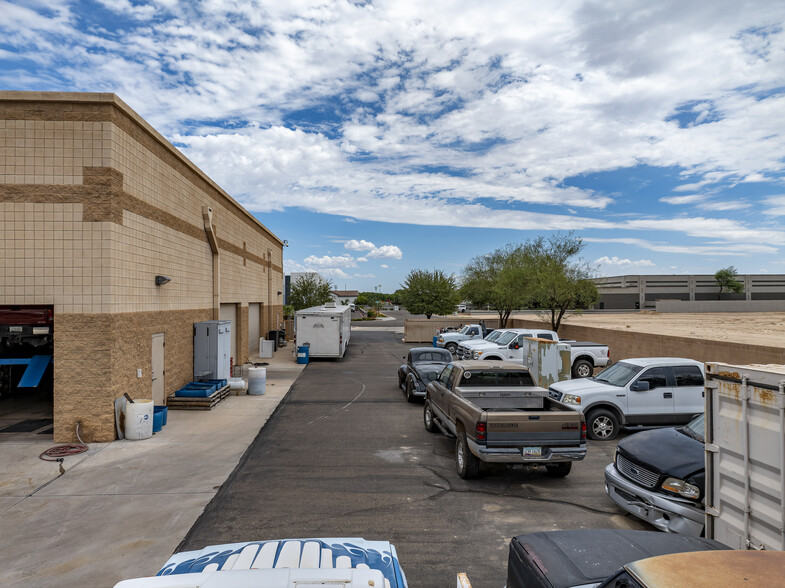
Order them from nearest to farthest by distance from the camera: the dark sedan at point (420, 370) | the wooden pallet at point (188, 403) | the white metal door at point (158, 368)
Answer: the white metal door at point (158, 368) → the wooden pallet at point (188, 403) → the dark sedan at point (420, 370)

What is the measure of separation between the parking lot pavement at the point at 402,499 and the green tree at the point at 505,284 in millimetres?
22694

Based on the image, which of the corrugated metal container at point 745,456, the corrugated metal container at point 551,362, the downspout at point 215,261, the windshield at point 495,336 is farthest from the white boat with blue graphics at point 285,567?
the windshield at point 495,336

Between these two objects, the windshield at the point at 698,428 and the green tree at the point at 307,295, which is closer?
the windshield at the point at 698,428

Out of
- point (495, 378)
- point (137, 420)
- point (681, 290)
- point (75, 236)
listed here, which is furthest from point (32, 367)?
point (681, 290)

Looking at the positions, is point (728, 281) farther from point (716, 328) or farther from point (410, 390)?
point (410, 390)

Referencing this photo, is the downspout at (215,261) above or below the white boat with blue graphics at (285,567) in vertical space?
above

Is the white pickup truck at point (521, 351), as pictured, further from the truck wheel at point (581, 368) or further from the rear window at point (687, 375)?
the rear window at point (687, 375)

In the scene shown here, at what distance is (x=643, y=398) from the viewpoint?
34.2ft

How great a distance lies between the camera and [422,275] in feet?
156

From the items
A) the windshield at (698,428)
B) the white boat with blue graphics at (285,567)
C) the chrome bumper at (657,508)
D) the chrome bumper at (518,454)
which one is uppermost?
Result: the white boat with blue graphics at (285,567)

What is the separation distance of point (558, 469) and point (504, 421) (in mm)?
1756

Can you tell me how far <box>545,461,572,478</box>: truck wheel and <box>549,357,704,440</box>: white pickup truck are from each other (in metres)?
2.35

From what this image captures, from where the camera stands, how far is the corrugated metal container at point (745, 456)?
429 cm

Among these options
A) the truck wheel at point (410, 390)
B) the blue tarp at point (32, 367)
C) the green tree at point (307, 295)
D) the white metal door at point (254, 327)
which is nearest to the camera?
the blue tarp at point (32, 367)
